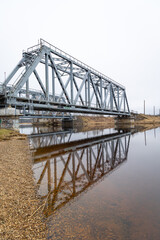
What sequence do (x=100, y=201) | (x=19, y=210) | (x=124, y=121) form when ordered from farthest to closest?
(x=124, y=121)
(x=100, y=201)
(x=19, y=210)

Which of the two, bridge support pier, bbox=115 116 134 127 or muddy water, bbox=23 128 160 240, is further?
bridge support pier, bbox=115 116 134 127

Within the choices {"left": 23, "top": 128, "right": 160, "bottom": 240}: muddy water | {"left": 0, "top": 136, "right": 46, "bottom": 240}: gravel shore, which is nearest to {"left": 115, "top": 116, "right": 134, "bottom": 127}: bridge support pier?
{"left": 23, "top": 128, "right": 160, "bottom": 240}: muddy water

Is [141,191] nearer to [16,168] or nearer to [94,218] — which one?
[94,218]

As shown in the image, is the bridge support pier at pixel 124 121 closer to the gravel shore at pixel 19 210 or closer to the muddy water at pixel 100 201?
the muddy water at pixel 100 201

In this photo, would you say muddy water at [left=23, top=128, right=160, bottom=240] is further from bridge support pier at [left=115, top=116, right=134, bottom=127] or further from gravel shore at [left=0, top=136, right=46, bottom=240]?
bridge support pier at [left=115, top=116, right=134, bottom=127]

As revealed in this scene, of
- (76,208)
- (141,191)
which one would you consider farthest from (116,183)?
(76,208)

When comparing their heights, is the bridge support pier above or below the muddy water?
above

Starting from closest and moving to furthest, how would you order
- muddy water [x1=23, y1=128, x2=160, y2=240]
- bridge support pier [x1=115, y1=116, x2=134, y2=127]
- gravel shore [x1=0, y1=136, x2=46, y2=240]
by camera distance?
gravel shore [x1=0, y1=136, x2=46, y2=240]
muddy water [x1=23, y1=128, x2=160, y2=240]
bridge support pier [x1=115, y1=116, x2=134, y2=127]

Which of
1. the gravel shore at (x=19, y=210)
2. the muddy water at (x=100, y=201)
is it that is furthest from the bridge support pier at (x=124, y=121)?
the gravel shore at (x=19, y=210)

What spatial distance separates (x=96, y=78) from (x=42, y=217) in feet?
153

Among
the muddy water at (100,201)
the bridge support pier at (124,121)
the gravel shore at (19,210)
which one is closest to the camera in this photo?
the gravel shore at (19,210)

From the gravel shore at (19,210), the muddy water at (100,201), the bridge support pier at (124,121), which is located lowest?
the muddy water at (100,201)

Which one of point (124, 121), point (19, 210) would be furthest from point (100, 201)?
point (124, 121)

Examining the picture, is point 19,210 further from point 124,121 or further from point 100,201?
point 124,121
